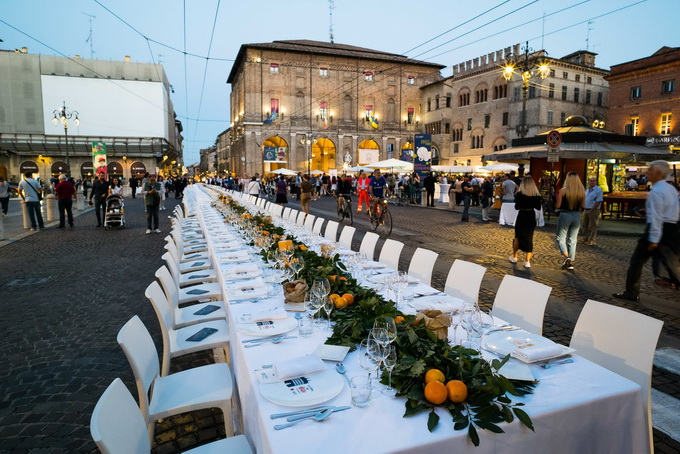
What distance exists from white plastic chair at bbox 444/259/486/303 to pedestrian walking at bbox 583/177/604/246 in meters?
6.67

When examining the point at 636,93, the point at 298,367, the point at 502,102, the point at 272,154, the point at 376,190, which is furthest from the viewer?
the point at 272,154

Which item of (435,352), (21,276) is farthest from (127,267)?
(435,352)

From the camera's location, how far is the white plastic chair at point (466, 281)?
148 inches

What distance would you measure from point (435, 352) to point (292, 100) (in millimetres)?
48716

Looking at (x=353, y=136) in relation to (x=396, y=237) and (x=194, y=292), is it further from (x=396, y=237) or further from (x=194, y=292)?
(x=194, y=292)

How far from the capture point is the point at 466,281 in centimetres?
388

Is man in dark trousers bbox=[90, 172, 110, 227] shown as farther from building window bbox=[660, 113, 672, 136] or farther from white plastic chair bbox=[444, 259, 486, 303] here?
building window bbox=[660, 113, 672, 136]

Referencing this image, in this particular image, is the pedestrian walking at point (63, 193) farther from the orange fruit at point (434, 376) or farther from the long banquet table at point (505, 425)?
the orange fruit at point (434, 376)

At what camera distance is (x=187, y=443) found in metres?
2.88

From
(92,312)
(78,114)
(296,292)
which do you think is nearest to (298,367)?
(296,292)

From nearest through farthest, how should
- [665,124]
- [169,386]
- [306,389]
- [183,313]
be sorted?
[306,389] < [169,386] < [183,313] < [665,124]

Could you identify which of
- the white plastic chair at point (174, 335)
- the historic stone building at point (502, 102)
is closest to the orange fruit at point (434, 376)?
the white plastic chair at point (174, 335)

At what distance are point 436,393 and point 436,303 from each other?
4.58 ft

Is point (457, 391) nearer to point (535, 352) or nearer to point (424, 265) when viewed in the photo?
point (535, 352)
